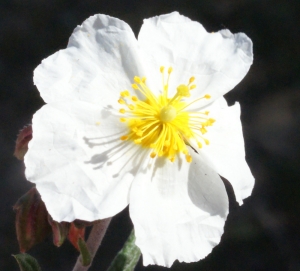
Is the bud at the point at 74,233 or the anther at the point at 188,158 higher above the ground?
the anther at the point at 188,158

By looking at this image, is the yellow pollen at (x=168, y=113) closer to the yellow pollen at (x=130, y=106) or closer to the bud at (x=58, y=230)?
the yellow pollen at (x=130, y=106)

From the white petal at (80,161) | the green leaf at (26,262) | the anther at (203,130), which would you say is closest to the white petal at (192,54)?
the anther at (203,130)

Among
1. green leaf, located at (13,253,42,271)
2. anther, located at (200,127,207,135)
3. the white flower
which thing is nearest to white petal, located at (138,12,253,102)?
the white flower

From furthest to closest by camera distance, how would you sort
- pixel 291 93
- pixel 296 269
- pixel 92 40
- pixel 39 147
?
pixel 291 93, pixel 296 269, pixel 92 40, pixel 39 147

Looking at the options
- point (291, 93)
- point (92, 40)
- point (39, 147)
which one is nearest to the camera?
point (39, 147)

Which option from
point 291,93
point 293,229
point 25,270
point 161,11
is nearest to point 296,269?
point 293,229

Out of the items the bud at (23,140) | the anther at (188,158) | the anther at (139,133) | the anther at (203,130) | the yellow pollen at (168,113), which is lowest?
the anther at (188,158)

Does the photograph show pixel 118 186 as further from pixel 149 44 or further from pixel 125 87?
pixel 149 44

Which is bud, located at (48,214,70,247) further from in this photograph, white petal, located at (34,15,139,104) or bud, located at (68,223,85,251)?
white petal, located at (34,15,139,104)
